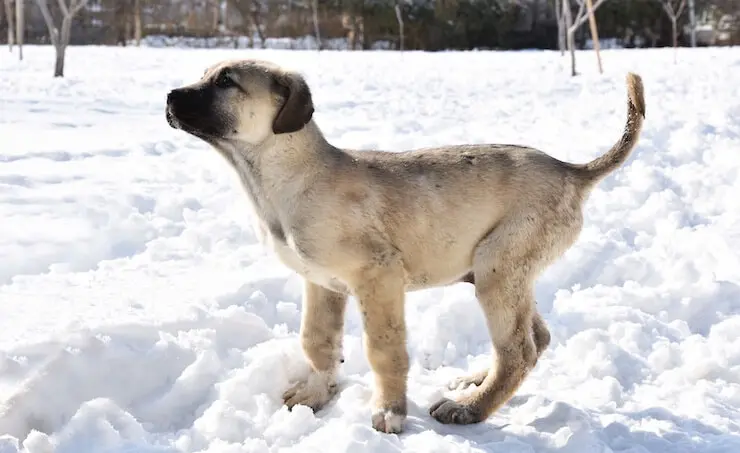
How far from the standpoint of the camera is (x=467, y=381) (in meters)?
4.13

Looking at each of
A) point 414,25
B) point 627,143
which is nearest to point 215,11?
point 414,25

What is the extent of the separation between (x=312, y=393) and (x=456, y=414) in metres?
0.67

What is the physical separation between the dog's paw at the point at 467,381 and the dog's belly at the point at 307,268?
836mm

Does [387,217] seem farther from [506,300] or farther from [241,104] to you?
[241,104]

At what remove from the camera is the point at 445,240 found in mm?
3789

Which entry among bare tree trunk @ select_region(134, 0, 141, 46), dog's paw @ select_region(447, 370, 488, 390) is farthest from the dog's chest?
bare tree trunk @ select_region(134, 0, 141, 46)

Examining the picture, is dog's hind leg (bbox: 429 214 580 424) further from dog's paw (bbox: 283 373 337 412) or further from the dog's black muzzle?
the dog's black muzzle

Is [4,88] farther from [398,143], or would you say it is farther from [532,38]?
[532,38]

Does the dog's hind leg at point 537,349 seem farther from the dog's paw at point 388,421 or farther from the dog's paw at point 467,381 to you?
the dog's paw at point 388,421

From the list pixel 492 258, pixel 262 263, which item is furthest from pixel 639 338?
pixel 262 263

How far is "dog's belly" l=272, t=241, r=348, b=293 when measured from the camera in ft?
11.6

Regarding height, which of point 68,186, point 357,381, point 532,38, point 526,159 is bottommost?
point 357,381

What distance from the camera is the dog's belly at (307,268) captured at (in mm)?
3549

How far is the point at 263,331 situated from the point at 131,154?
4.96 m
